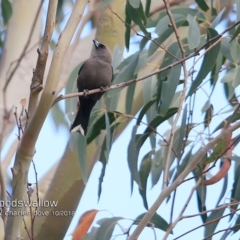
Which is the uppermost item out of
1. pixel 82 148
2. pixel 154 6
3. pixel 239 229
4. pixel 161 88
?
pixel 154 6

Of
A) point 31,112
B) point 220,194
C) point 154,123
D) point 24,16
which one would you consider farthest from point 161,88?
point 24,16

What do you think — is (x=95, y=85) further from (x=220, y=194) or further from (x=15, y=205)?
(x=15, y=205)

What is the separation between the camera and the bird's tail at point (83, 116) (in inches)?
100

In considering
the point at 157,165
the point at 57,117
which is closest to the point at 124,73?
the point at 157,165

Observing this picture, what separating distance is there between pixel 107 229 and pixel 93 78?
2.51 ft

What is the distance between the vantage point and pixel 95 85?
9.16 ft

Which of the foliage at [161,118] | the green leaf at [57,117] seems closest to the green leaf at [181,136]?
the foliage at [161,118]

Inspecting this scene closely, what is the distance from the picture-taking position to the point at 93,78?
2.78m

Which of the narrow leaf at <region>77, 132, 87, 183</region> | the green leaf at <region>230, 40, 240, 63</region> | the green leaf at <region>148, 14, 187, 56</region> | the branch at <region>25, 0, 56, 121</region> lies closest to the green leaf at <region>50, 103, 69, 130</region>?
the green leaf at <region>148, 14, 187, 56</region>

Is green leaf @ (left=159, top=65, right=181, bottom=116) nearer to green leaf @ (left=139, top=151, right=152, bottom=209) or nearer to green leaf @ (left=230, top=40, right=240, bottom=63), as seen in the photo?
green leaf @ (left=230, top=40, right=240, bottom=63)

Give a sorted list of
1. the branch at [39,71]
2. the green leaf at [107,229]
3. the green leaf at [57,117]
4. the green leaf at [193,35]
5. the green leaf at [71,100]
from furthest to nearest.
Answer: the green leaf at [57,117], the green leaf at [71,100], the green leaf at [107,229], the green leaf at [193,35], the branch at [39,71]

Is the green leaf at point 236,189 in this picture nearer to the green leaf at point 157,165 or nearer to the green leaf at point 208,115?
the green leaf at point 208,115

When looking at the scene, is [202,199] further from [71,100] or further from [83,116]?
[71,100]

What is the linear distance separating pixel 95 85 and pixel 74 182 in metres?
0.46
